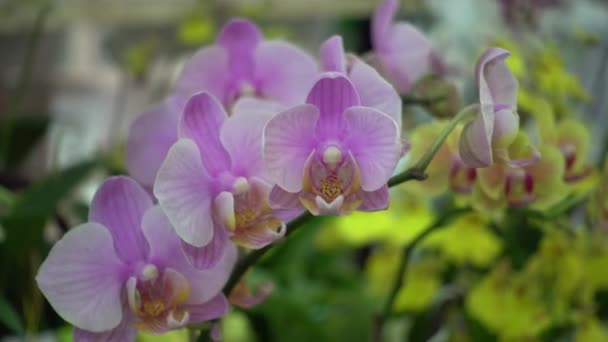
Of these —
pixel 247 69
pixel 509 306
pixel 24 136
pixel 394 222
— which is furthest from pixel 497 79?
pixel 24 136

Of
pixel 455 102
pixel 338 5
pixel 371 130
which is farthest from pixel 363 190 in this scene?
pixel 338 5

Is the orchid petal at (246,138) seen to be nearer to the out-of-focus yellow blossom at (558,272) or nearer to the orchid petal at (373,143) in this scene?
the orchid petal at (373,143)

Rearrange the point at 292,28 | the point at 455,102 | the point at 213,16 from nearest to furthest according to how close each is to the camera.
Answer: the point at 455,102, the point at 213,16, the point at 292,28

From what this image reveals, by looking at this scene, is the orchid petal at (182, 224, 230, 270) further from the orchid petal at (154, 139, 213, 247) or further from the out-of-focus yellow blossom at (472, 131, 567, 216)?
the out-of-focus yellow blossom at (472, 131, 567, 216)

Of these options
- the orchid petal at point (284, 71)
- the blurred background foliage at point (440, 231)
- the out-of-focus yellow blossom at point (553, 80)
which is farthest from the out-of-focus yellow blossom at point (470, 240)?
the orchid petal at point (284, 71)

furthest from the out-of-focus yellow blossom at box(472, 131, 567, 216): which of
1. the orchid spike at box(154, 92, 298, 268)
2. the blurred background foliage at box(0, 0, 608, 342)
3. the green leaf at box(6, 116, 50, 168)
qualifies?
the green leaf at box(6, 116, 50, 168)

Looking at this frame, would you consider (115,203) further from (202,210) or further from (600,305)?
(600,305)
